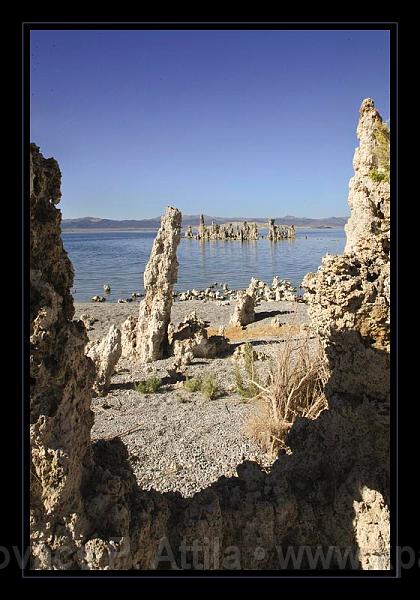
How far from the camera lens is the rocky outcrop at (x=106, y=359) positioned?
809 cm

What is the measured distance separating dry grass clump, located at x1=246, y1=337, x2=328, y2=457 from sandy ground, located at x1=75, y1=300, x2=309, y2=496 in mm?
270

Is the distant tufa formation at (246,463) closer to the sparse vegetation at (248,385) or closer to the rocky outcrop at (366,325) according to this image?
the rocky outcrop at (366,325)

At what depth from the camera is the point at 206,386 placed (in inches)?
305

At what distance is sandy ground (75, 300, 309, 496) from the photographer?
17.7ft

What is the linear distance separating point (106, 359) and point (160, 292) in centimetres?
266

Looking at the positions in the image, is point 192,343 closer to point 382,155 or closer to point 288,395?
point 288,395

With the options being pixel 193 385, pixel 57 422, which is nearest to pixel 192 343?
pixel 193 385

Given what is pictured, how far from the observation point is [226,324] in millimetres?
13805

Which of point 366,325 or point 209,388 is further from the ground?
point 366,325

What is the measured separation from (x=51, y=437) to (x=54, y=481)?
221mm

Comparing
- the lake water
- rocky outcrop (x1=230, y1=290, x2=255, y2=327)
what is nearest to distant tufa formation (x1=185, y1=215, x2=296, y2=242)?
the lake water
